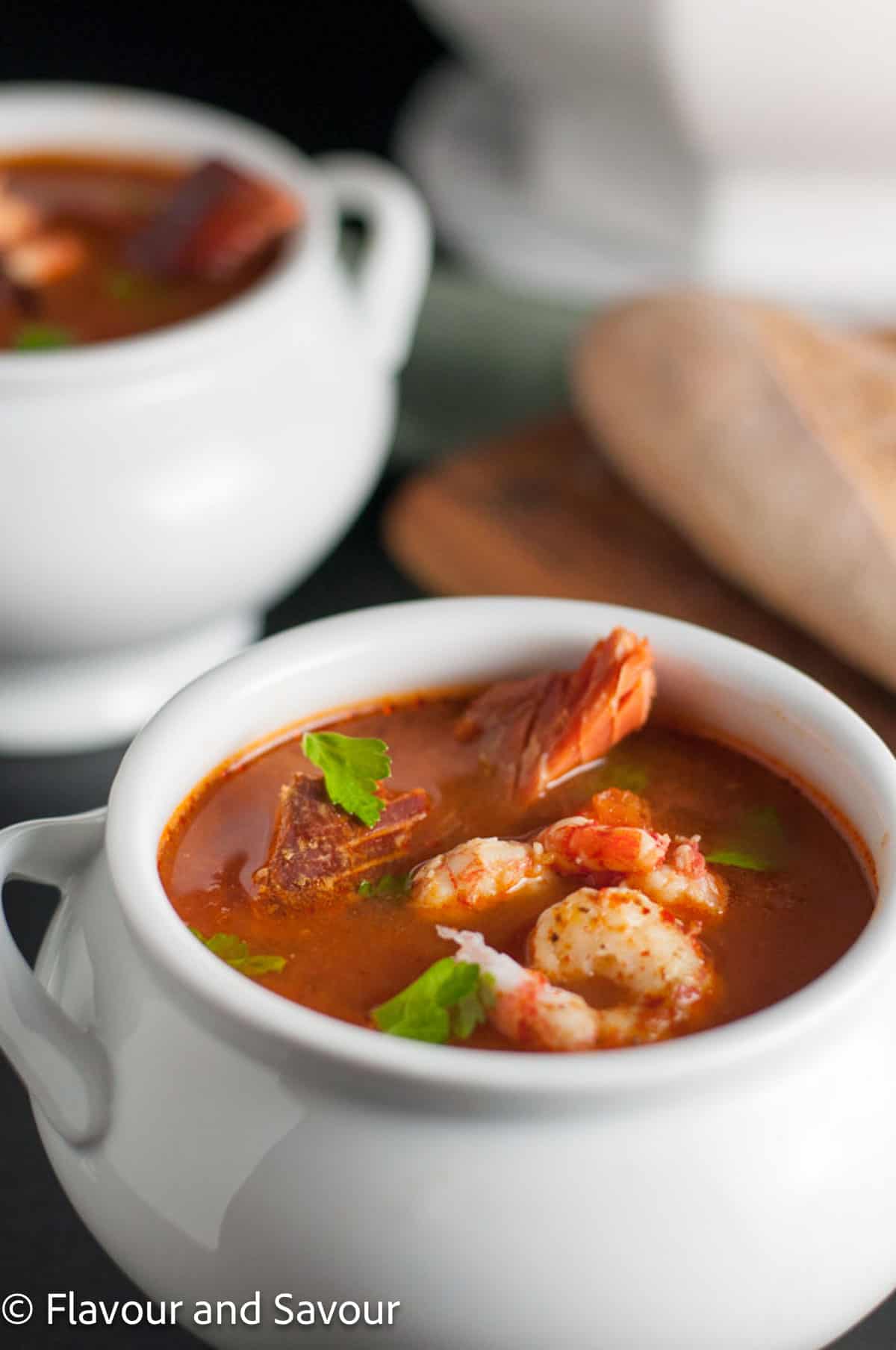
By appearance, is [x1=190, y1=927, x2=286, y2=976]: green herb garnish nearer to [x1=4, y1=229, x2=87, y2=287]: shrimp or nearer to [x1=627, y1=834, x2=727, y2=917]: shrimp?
[x1=627, y1=834, x2=727, y2=917]: shrimp

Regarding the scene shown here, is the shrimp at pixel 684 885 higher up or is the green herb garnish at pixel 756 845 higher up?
the shrimp at pixel 684 885

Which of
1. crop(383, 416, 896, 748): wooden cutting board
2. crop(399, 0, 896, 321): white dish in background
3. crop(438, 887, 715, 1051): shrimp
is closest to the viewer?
crop(438, 887, 715, 1051): shrimp

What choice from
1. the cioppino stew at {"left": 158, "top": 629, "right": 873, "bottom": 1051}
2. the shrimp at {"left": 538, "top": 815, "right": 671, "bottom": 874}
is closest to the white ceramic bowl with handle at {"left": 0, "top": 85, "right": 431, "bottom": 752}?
the cioppino stew at {"left": 158, "top": 629, "right": 873, "bottom": 1051}

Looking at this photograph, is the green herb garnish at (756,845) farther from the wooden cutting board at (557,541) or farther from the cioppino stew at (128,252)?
the cioppino stew at (128,252)

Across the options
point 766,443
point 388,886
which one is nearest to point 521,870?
point 388,886

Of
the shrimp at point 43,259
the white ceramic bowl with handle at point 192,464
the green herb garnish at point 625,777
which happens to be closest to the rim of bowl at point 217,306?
the white ceramic bowl with handle at point 192,464

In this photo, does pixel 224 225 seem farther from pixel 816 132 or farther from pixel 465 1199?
pixel 465 1199

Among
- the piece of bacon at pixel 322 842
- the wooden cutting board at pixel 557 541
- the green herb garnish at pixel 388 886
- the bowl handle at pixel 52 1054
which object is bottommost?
the wooden cutting board at pixel 557 541
